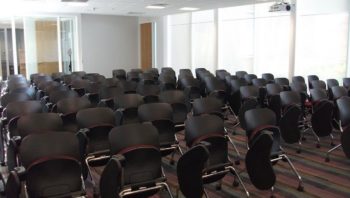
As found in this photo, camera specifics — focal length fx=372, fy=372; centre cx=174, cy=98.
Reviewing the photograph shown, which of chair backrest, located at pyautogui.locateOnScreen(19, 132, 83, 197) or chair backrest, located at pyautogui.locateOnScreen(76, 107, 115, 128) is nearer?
chair backrest, located at pyautogui.locateOnScreen(19, 132, 83, 197)

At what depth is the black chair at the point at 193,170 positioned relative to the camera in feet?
10.6

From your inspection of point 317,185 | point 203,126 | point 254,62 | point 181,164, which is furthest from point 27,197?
point 254,62

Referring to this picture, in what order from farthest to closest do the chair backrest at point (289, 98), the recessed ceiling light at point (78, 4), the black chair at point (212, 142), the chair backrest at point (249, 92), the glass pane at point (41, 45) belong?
the glass pane at point (41, 45) < the recessed ceiling light at point (78, 4) < the chair backrest at point (249, 92) < the chair backrest at point (289, 98) < the black chair at point (212, 142)

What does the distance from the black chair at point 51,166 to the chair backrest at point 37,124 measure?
0.91m

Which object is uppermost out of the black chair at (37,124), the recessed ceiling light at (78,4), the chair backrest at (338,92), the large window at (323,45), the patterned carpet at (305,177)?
the recessed ceiling light at (78,4)

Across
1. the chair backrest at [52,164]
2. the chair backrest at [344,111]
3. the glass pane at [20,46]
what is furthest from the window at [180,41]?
the chair backrest at [52,164]

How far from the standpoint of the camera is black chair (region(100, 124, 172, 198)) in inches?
140

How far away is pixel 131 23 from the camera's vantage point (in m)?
16.5

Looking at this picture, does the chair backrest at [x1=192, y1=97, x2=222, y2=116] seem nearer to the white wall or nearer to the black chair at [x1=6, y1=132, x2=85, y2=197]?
the black chair at [x1=6, y1=132, x2=85, y2=197]

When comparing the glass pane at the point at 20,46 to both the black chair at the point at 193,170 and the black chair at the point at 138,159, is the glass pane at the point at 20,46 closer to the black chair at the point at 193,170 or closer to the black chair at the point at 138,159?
the black chair at the point at 138,159

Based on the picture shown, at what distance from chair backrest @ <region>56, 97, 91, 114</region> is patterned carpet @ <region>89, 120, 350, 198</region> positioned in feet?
5.04

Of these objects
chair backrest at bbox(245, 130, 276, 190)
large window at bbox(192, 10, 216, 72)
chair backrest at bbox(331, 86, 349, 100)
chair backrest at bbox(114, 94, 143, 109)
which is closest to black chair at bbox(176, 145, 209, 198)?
chair backrest at bbox(245, 130, 276, 190)

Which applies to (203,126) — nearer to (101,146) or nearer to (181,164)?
(181,164)

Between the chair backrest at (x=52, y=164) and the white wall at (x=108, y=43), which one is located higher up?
the white wall at (x=108, y=43)
